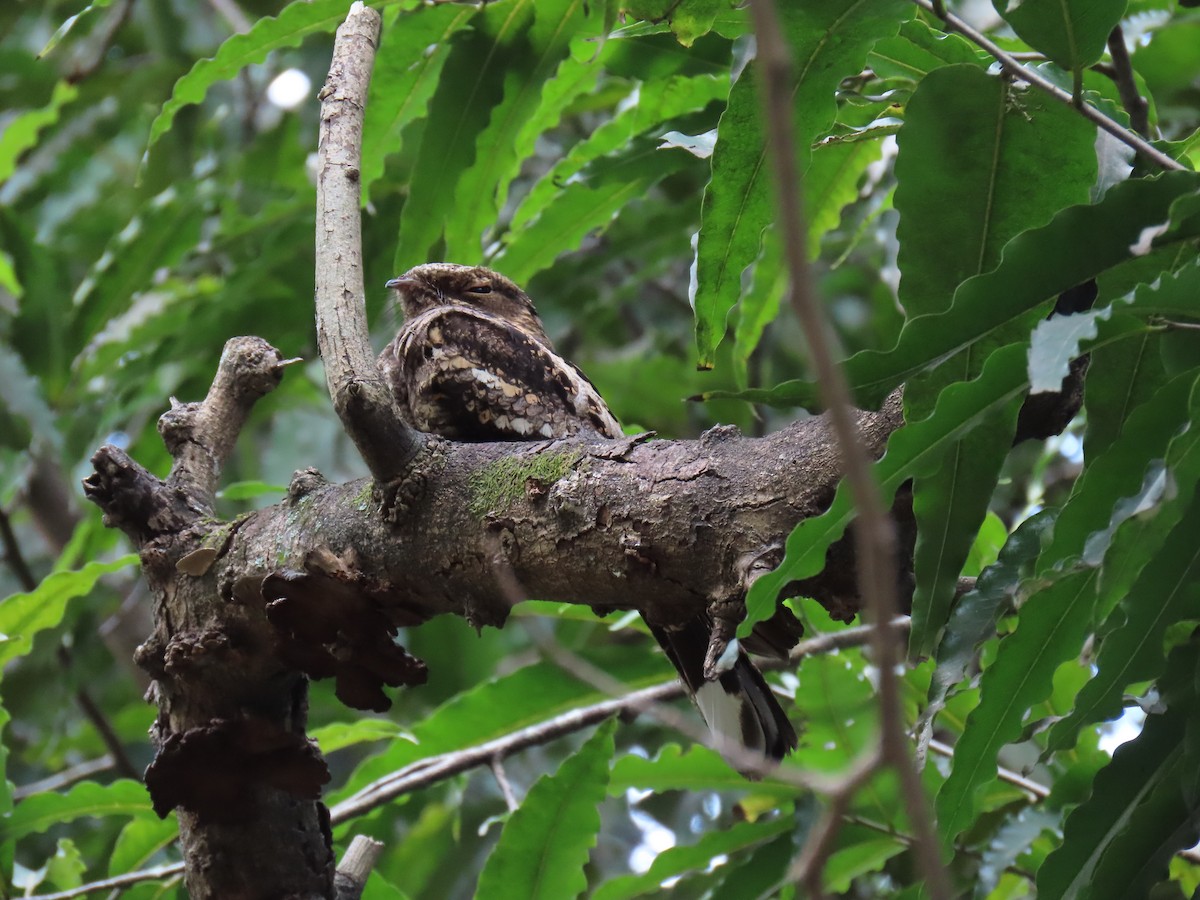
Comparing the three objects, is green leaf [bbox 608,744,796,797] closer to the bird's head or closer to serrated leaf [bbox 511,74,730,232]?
serrated leaf [bbox 511,74,730,232]

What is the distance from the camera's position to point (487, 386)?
7.42ft

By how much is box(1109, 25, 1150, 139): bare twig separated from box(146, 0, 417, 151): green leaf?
1.06 m

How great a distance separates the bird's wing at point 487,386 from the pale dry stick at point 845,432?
5.84ft

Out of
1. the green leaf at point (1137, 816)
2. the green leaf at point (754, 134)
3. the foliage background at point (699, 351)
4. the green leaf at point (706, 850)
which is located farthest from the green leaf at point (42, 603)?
the green leaf at point (1137, 816)

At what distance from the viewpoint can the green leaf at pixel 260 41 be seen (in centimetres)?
185

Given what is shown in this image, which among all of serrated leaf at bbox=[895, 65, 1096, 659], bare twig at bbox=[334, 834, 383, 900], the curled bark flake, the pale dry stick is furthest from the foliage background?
the pale dry stick

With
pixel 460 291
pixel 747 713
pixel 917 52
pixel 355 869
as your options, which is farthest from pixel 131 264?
pixel 917 52

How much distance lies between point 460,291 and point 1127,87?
1.68 m

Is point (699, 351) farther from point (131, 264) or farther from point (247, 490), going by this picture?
point (131, 264)

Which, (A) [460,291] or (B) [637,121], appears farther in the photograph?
(A) [460,291]

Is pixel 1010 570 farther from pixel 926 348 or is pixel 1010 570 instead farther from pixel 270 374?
pixel 270 374

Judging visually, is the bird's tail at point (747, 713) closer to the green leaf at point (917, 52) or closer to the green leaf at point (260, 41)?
the green leaf at point (917, 52)

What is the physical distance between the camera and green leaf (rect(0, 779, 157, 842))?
2.16 m

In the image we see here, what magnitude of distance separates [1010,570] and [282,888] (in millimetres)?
1073
